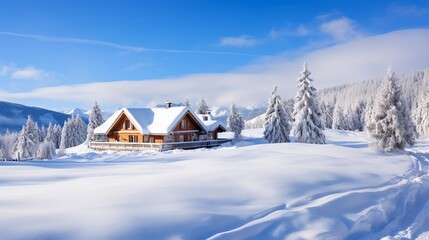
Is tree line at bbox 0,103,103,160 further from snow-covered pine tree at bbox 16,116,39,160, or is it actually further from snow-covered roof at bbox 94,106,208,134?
snow-covered roof at bbox 94,106,208,134

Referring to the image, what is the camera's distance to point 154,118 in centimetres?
3938

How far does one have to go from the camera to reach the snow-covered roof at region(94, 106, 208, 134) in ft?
121

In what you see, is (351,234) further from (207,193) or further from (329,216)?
(207,193)

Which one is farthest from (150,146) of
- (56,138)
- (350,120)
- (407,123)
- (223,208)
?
(350,120)

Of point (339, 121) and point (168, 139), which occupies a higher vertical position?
point (339, 121)

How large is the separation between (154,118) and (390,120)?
26.0 meters

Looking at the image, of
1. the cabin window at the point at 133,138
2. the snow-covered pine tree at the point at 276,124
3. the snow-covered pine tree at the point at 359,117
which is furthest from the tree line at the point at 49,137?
the snow-covered pine tree at the point at 359,117

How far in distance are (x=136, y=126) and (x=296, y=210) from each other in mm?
31536

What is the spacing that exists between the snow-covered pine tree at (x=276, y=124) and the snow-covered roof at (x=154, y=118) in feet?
33.9

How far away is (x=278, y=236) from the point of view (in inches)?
281

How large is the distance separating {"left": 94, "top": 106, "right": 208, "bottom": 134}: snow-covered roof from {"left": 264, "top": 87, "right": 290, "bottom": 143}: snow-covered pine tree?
10.3 metres

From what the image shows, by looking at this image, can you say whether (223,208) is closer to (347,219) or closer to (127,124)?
(347,219)

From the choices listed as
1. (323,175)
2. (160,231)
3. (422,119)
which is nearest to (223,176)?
(323,175)

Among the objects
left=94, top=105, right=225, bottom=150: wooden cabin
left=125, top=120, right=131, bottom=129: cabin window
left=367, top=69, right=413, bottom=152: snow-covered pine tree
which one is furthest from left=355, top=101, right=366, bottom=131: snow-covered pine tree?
left=125, top=120, right=131, bottom=129: cabin window
